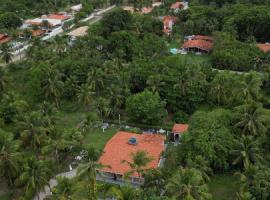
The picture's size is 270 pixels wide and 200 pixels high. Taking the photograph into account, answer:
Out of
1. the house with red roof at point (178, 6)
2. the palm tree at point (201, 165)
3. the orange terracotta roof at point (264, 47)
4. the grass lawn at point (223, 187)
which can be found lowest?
the grass lawn at point (223, 187)

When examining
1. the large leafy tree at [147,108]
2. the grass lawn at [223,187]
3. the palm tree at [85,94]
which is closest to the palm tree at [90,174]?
the grass lawn at [223,187]

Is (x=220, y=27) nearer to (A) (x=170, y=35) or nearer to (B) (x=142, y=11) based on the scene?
(A) (x=170, y=35)

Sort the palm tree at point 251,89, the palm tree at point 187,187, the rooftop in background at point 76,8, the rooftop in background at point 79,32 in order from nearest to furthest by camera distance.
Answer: the palm tree at point 187,187 → the palm tree at point 251,89 → the rooftop in background at point 79,32 → the rooftop in background at point 76,8

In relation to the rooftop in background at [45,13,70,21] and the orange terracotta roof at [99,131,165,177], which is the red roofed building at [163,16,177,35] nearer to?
the rooftop in background at [45,13,70,21]

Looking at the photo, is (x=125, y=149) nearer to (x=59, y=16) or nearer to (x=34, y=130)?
(x=34, y=130)

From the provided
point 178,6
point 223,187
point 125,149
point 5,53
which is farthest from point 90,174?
point 178,6

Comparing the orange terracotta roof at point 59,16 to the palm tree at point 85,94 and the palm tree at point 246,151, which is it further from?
the palm tree at point 246,151

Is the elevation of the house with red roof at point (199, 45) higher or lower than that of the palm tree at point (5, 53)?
lower
